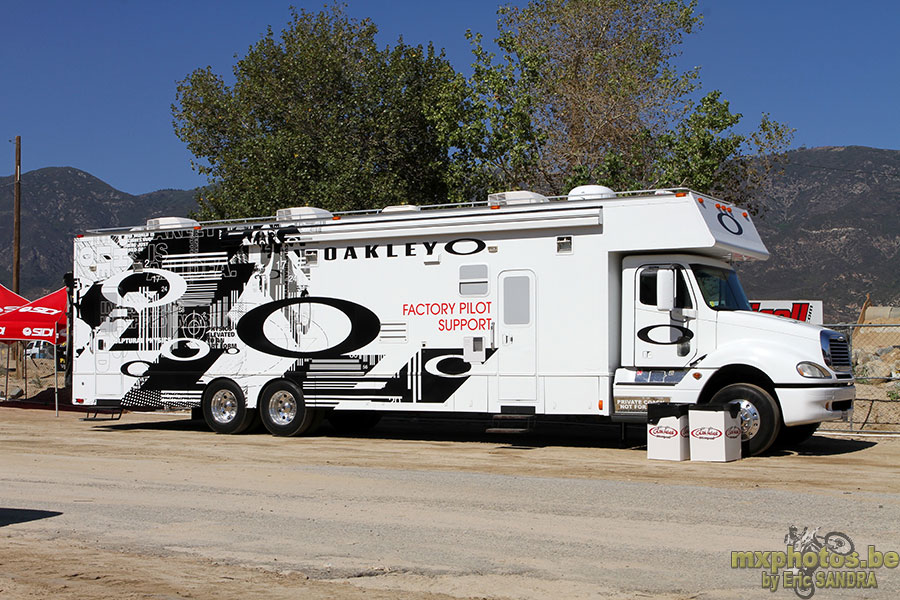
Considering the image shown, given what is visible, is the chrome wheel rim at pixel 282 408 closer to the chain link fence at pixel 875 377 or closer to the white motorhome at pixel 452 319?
the white motorhome at pixel 452 319

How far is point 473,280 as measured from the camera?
606 inches

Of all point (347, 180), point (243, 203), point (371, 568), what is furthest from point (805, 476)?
point (243, 203)

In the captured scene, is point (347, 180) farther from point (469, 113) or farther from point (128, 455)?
point (128, 455)

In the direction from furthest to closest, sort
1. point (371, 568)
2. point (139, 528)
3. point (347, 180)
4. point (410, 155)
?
point (410, 155) → point (347, 180) → point (139, 528) → point (371, 568)

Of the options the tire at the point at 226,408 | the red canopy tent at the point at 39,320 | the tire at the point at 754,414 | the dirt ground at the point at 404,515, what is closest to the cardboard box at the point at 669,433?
the dirt ground at the point at 404,515

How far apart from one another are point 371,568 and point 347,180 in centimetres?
2167

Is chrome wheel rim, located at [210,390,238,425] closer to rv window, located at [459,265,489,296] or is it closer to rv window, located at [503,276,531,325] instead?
rv window, located at [459,265,489,296]

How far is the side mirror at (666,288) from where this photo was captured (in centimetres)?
1437

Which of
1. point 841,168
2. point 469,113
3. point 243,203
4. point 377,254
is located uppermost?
point 841,168

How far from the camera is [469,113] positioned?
26.5m

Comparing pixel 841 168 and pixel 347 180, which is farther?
pixel 841 168

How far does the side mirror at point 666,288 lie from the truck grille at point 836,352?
6.75 ft

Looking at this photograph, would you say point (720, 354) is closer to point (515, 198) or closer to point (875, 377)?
point (515, 198)

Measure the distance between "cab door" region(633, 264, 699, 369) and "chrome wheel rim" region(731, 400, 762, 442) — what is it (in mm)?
940
